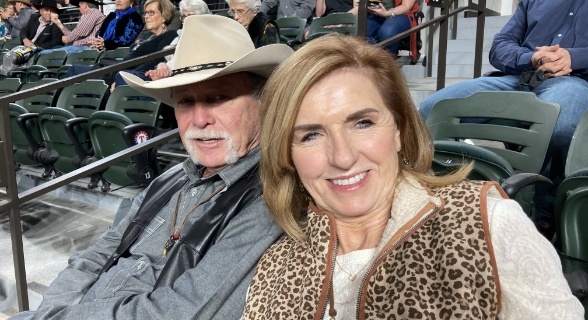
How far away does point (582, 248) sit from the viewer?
1.48 m

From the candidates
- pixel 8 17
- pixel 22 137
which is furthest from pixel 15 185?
pixel 8 17

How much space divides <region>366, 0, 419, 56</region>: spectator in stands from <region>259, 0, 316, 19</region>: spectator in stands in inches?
64.1

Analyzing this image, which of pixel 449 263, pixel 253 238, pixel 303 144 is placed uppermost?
pixel 303 144

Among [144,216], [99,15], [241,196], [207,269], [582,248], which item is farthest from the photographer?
[99,15]

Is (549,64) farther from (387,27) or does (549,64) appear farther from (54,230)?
(54,230)

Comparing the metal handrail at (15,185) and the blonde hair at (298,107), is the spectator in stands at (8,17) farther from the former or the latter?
the blonde hair at (298,107)

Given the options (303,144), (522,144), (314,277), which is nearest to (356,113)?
(303,144)

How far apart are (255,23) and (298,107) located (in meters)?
3.12

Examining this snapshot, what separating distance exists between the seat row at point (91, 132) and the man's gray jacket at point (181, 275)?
1.86 meters

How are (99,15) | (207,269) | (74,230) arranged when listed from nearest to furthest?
(207,269), (74,230), (99,15)

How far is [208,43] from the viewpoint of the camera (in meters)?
1.53

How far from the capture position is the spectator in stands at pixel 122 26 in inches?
223

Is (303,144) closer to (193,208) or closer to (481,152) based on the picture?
(193,208)

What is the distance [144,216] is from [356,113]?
796 mm
